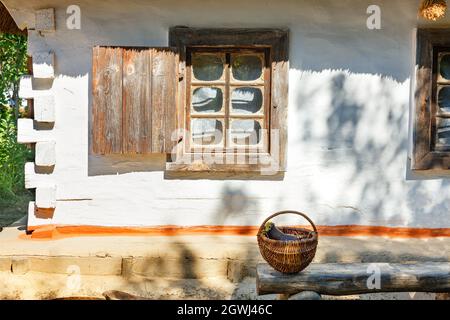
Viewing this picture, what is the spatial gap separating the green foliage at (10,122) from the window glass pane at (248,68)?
16.4ft

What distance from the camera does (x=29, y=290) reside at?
3.92 metres

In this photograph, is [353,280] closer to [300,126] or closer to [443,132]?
[300,126]

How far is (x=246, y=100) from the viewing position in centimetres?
476

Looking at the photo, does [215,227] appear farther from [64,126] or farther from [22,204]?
[22,204]

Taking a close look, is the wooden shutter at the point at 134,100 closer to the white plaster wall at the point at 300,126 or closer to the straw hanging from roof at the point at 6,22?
the white plaster wall at the point at 300,126

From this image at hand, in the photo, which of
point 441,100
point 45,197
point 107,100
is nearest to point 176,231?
point 45,197

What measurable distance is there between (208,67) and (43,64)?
5.28ft

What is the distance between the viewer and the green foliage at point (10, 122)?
8157 mm

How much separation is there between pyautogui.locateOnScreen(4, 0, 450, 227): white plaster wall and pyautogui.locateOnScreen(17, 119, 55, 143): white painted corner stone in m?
0.13

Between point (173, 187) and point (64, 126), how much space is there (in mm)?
1246

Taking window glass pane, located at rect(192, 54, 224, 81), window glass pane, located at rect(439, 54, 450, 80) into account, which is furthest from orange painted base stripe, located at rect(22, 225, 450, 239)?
window glass pane, located at rect(439, 54, 450, 80)

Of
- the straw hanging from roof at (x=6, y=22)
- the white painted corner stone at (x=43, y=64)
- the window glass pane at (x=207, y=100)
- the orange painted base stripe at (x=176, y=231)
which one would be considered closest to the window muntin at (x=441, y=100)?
the orange painted base stripe at (x=176, y=231)

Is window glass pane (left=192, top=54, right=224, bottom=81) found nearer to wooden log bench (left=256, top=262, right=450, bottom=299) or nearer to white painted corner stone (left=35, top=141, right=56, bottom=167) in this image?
white painted corner stone (left=35, top=141, right=56, bottom=167)

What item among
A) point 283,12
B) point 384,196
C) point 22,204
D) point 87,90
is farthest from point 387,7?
point 22,204
